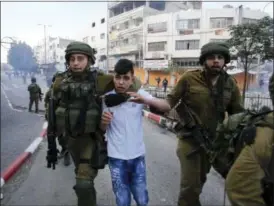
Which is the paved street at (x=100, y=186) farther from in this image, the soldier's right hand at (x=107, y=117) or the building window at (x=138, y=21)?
the building window at (x=138, y=21)

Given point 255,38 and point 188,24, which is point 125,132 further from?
point 188,24

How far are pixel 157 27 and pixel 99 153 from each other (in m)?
42.1

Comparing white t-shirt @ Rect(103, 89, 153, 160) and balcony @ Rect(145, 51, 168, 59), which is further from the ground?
balcony @ Rect(145, 51, 168, 59)

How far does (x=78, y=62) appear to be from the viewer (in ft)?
8.93

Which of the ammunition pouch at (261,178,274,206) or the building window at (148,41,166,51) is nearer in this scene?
the ammunition pouch at (261,178,274,206)

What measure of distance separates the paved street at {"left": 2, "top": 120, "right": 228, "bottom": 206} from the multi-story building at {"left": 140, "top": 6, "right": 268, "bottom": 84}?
1336 inches

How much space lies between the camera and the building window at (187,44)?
131 ft

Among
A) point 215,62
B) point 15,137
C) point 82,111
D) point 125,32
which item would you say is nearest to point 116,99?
point 82,111

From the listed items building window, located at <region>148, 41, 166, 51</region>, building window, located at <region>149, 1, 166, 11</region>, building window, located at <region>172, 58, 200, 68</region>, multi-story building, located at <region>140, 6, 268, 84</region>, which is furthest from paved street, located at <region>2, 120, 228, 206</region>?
building window, located at <region>149, 1, 166, 11</region>

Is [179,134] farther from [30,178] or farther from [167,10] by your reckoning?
[167,10]

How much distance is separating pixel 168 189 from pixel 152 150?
2160 millimetres


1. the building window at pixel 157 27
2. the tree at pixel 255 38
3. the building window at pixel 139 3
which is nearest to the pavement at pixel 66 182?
the tree at pixel 255 38

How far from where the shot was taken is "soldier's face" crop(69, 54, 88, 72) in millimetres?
2721

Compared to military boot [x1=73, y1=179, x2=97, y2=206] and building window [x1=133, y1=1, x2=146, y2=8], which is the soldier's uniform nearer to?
military boot [x1=73, y1=179, x2=97, y2=206]
